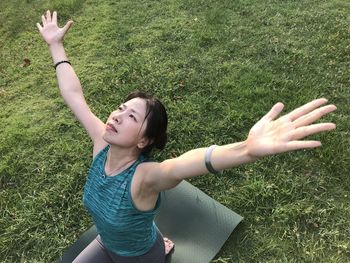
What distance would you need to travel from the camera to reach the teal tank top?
8.49 feet

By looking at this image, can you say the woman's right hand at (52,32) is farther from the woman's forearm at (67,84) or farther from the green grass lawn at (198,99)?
the green grass lawn at (198,99)

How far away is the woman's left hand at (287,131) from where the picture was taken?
76.0 inches

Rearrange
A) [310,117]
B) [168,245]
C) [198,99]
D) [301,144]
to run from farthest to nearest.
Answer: [198,99] < [168,245] < [310,117] < [301,144]

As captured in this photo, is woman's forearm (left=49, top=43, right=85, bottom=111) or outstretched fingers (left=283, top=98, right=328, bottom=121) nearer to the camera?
outstretched fingers (left=283, top=98, right=328, bottom=121)

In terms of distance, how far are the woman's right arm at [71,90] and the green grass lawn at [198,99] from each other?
46.7 inches

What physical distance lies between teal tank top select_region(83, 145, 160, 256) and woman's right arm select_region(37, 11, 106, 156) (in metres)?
0.19

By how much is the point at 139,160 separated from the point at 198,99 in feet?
7.27

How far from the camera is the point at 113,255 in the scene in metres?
3.04

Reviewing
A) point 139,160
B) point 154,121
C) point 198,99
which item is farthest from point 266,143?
point 198,99

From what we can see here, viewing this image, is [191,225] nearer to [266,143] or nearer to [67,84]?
[67,84]

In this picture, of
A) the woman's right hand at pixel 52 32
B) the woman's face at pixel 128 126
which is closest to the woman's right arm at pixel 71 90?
the woman's right hand at pixel 52 32

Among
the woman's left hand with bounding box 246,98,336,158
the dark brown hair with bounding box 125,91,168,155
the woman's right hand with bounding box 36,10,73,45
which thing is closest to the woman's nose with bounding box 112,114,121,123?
the dark brown hair with bounding box 125,91,168,155

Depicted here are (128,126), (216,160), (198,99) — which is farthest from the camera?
(198,99)

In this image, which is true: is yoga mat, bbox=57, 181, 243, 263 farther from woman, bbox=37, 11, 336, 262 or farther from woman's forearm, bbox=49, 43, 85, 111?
woman's forearm, bbox=49, 43, 85, 111
